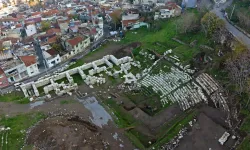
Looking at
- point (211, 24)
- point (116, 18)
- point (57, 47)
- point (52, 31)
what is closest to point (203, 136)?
point (211, 24)

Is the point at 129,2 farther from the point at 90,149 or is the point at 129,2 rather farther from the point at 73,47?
the point at 90,149

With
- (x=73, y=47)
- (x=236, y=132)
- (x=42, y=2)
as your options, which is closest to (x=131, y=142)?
(x=236, y=132)

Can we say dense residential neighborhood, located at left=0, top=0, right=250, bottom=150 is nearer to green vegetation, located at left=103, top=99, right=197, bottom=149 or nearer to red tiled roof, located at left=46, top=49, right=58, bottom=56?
red tiled roof, located at left=46, top=49, right=58, bottom=56

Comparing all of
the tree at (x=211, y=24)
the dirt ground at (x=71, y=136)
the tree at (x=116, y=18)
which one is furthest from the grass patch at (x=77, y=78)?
the tree at (x=211, y=24)

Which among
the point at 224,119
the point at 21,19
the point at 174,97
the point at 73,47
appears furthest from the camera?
the point at 21,19

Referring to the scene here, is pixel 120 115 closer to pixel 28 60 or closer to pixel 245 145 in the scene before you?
pixel 245 145

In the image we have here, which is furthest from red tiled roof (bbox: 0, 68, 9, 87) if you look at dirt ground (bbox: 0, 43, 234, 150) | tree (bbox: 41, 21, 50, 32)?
tree (bbox: 41, 21, 50, 32)

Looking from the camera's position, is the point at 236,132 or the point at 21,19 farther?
the point at 21,19

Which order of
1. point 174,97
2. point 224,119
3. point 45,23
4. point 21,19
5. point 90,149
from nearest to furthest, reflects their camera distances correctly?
point 90,149 < point 224,119 < point 174,97 < point 45,23 < point 21,19
